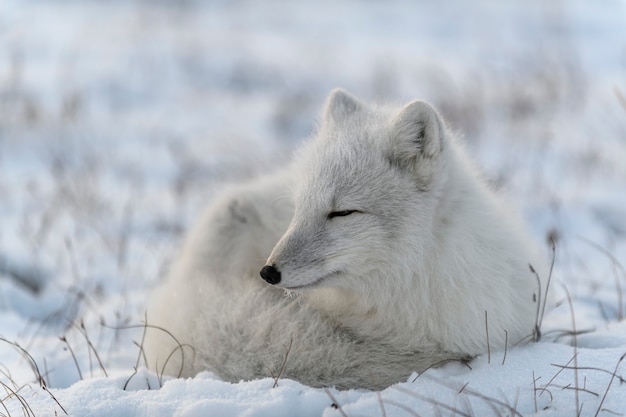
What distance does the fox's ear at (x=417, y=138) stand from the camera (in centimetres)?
275

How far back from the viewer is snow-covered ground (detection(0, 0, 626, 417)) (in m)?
2.41

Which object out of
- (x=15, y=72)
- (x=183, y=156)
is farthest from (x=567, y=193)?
(x=15, y=72)

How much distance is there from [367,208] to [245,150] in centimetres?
505

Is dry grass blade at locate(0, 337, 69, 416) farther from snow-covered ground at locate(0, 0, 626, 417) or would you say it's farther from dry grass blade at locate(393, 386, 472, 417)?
dry grass blade at locate(393, 386, 472, 417)

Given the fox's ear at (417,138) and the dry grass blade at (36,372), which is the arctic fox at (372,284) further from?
the dry grass blade at (36,372)

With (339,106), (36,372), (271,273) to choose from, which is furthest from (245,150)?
(271,273)

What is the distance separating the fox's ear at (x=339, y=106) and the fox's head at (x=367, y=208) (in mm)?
307

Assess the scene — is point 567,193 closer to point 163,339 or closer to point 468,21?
point 163,339

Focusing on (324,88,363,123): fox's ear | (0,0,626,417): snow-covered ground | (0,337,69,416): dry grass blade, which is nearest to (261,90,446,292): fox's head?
(324,88,363,123): fox's ear

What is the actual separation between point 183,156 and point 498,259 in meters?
5.64

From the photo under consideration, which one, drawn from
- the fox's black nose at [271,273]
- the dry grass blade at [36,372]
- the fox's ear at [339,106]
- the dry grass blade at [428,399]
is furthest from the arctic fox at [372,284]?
the dry grass blade at [36,372]

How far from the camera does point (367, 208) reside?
107 inches

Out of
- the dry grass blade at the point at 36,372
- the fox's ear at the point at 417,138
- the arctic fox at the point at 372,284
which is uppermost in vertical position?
the fox's ear at the point at 417,138

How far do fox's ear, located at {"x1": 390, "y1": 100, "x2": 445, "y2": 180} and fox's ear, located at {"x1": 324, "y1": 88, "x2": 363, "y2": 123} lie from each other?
0.42 metres
